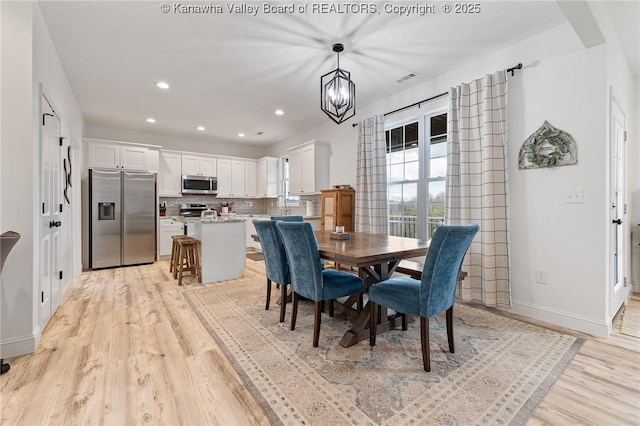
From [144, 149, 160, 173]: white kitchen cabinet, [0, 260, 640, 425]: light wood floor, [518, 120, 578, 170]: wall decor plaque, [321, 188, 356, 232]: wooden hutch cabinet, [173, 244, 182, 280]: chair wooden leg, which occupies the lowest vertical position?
[0, 260, 640, 425]: light wood floor

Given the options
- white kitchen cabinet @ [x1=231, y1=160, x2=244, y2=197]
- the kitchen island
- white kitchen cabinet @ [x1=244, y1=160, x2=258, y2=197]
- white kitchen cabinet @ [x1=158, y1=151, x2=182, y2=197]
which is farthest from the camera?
white kitchen cabinet @ [x1=244, y1=160, x2=258, y2=197]

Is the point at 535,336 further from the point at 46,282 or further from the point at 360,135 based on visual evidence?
the point at 46,282

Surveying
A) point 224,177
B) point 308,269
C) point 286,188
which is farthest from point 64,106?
point 286,188

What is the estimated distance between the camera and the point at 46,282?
259cm

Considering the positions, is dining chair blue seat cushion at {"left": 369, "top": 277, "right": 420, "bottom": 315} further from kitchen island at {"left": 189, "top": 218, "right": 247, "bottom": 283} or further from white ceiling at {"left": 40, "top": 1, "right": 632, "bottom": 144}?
kitchen island at {"left": 189, "top": 218, "right": 247, "bottom": 283}

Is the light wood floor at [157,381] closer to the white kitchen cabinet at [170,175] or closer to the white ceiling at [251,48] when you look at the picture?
the white ceiling at [251,48]

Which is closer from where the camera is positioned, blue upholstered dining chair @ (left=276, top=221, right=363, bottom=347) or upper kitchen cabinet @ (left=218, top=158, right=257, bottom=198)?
blue upholstered dining chair @ (left=276, top=221, right=363, bottom=347)

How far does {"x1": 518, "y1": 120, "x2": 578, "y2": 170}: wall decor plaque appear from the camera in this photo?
2.53 meters

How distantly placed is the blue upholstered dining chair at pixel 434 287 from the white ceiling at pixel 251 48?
1947 millimetres

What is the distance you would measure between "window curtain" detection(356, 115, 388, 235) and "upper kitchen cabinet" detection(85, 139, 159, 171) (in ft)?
13.5

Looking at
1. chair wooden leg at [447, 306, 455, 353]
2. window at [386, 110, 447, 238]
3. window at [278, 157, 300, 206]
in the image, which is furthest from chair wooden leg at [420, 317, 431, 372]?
window at [278, 157, 300, 206]

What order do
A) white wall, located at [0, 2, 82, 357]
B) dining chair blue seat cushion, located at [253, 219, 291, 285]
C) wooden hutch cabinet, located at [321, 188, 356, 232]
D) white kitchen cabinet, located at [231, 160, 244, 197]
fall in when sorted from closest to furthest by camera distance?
white wall, located at [0, 2, 82, 357], dining chair blue seat cushion, located at [253, 219, 291, 285], wooden hutch cabinet, located at [321, 188, 356, 232], white kitchen cabinet, located at [231, 160, 244, 197]

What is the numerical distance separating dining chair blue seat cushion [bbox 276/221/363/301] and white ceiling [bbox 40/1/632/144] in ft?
6.09

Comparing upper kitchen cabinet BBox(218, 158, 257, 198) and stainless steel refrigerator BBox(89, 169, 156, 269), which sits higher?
upper kitchen cabinet BBox(218, 158, 257, 198)
